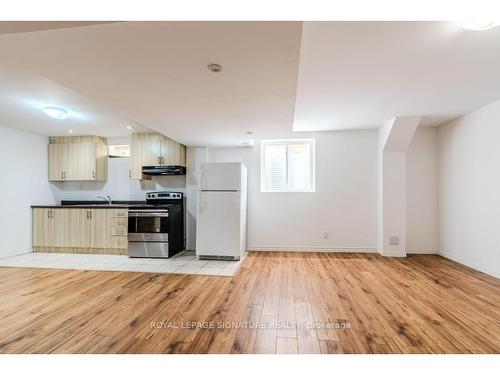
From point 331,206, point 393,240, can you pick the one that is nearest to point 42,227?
point 331,206

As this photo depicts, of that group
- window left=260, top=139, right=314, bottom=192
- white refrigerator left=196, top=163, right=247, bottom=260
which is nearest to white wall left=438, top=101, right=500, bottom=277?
window left=260, top=139, right=314, bottom=192

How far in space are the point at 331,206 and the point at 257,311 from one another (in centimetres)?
298

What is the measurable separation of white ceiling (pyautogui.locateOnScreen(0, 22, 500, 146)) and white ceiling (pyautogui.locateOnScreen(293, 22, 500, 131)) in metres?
0.01

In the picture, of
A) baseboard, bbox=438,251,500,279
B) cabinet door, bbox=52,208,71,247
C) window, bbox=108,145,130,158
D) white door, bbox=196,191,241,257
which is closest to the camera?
baseboard, bbox=438,251,500,279

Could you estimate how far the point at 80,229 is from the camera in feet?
15.5

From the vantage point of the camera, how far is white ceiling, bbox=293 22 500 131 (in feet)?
5.98

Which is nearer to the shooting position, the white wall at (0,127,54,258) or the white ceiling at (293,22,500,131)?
the white ceiling at (293,22,500,131)

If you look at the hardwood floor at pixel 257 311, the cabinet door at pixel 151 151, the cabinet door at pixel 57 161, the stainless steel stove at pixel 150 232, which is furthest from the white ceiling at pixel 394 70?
the cabinet door at pixel 57 161

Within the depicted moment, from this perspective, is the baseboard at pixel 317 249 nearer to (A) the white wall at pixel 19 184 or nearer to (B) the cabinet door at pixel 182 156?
(B) the cabinet door at pixel 182 156

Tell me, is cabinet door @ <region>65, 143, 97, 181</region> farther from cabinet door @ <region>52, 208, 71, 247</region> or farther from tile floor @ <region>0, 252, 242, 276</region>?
tile floor @ <region>0, 252, 242, 276</region>

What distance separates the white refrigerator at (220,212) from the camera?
4.18m

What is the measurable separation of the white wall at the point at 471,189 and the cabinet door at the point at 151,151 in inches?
206

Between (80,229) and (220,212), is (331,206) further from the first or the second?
(80,229)
